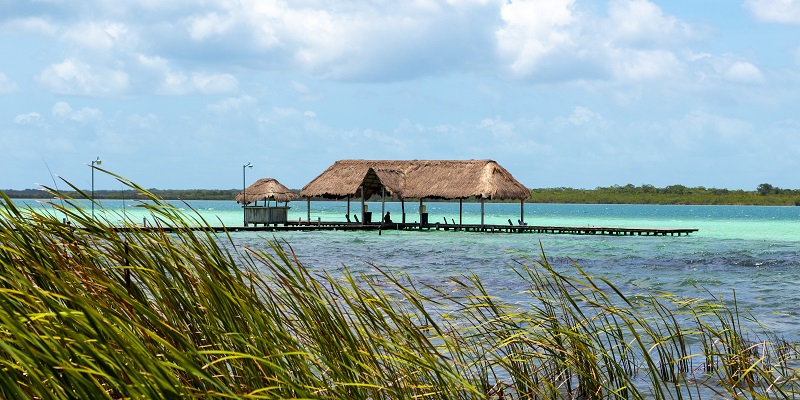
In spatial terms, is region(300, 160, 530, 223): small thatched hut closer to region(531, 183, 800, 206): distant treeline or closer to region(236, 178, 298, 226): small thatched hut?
region(236, 178, 298, 226): small thatched hut

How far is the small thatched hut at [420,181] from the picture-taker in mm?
37375

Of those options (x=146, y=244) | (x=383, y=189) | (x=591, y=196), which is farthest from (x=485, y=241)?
(x=591, y=196)

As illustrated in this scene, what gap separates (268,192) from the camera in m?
40.8

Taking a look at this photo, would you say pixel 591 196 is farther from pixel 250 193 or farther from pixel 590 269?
pixel 590 269

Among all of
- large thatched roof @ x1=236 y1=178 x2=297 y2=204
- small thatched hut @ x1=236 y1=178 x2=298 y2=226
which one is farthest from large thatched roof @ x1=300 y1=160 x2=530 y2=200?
small thatched hut @ x1=236 y1=178 x2=298 y2=226

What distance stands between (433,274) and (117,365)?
51.7ft

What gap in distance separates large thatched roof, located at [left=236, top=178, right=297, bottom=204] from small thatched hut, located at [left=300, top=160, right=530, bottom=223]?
1.26m

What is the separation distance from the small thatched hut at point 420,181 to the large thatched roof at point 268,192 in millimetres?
1260

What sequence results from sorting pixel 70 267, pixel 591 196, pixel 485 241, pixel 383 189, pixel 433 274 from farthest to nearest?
pixel 591 196 < pixel 383 189 < pixel 485 241 < pixel 433 274 < pixel 70 267

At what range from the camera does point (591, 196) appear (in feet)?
453

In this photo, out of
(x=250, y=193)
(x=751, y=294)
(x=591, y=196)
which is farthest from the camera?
(x=591, y=196)

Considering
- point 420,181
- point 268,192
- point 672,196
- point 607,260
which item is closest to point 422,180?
point 420,181

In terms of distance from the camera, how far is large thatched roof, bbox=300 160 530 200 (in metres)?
37.4

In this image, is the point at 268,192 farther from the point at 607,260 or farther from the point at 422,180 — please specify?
the point at 607,260
